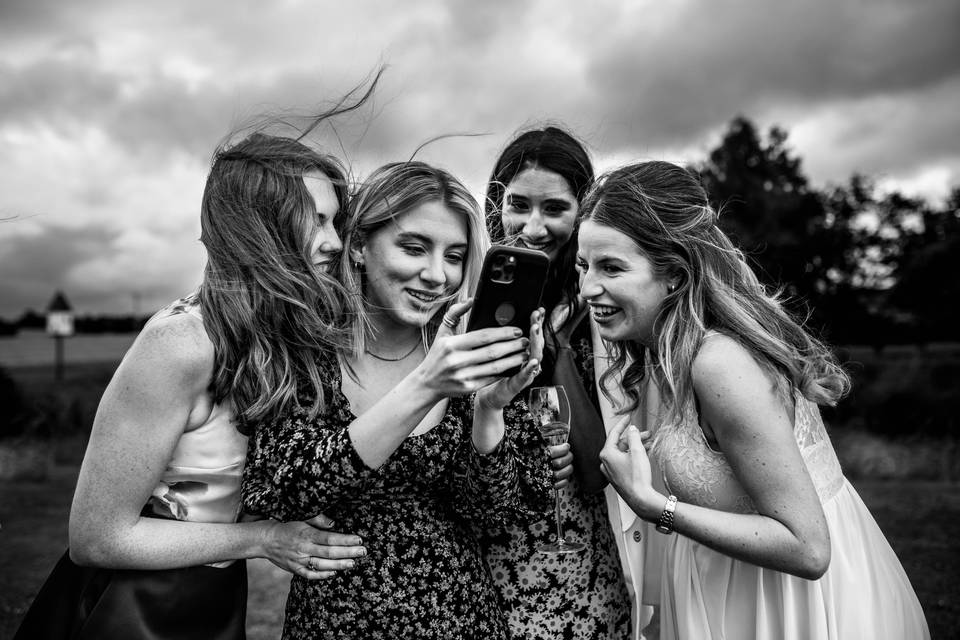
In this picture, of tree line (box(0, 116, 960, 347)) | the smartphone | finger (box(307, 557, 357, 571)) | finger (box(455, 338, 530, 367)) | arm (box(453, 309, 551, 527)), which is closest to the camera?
finger (box(455, 338, 530, 367))

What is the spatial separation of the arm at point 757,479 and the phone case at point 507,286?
0.85 m

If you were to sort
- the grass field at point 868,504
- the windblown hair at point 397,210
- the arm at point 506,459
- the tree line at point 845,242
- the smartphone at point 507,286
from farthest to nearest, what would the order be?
the tree line at point 845,242 → the grass field at point 868,504 → the windblown hair at point 397,210 → the arm at point 506,459 → the smartphone at point 507,286

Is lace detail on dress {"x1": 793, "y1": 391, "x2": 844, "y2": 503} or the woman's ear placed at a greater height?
the woman's ear

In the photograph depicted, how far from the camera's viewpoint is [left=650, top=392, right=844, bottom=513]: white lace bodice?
2.99 metres

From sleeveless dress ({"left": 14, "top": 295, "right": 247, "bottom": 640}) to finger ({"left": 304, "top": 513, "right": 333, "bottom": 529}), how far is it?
33 centimetres

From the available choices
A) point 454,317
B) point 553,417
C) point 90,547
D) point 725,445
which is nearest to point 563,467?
point 553,417

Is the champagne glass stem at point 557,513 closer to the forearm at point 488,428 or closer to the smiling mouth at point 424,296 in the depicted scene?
the forearm at point 488,428

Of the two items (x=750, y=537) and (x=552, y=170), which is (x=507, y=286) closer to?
(x=750, y=537)

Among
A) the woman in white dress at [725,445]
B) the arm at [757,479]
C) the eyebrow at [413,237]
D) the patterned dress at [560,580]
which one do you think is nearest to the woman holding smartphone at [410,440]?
the eyebrow at [413,237]

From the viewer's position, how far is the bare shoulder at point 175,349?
7.94ft

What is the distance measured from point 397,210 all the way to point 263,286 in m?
0.65

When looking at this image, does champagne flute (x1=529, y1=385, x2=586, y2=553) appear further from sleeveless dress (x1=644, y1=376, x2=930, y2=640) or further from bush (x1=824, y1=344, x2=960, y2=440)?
bush (x1=824, y1=344, x2=960, y2=440)

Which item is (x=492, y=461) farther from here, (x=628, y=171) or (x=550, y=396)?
(x=628, y=171)

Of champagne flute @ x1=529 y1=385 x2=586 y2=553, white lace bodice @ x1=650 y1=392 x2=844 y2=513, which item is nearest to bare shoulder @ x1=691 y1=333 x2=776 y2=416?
white lace bodice @ x1=650 y1=392 x2=844 y2=513
